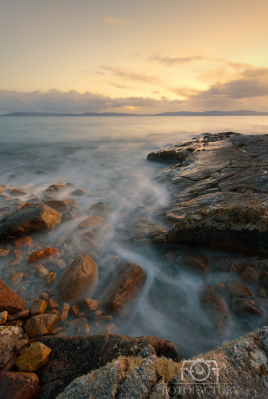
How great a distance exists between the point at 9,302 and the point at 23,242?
6.73ft

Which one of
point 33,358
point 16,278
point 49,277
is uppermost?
point 33,358

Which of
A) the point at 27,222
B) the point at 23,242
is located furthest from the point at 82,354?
the point at 27,222

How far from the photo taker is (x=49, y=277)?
11.5 ft

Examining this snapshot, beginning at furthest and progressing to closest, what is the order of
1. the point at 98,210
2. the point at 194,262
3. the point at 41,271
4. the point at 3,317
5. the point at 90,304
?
the point at 98,210
the point at 41,271
the point at 194,262
the point at 90,304
the point at 3,317

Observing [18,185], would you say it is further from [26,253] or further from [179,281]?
[179,281]

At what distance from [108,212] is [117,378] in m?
5.16

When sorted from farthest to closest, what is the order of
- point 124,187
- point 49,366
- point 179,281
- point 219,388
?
point 124,187
point 179,281
point 49,366
point 219,388

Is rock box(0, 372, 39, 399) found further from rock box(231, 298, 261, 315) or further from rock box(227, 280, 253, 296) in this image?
rock box(227, 280, 253, 296)

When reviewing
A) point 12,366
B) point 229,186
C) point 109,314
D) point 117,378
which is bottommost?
point 109,314

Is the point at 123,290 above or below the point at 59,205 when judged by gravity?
below

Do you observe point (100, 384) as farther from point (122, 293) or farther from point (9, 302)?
point (9, 302)

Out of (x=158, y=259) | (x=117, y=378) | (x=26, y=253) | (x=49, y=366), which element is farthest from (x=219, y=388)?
(x=26, y=253)

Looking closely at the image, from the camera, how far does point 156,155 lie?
14297 millimetres

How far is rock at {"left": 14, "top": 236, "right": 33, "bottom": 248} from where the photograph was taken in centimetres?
446
